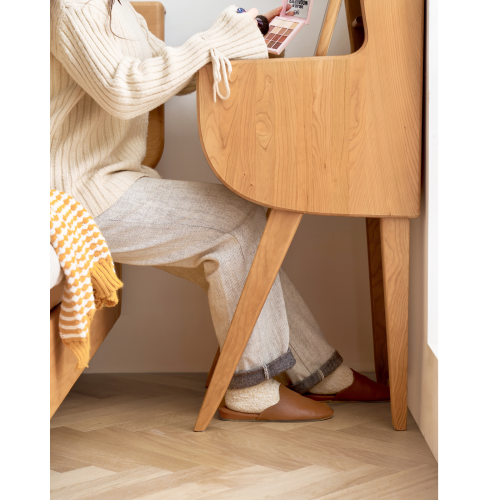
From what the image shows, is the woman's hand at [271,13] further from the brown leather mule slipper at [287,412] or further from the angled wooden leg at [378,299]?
the brown leather mule slipper at [287,412]

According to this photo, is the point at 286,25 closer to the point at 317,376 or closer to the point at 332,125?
the point at 332,125

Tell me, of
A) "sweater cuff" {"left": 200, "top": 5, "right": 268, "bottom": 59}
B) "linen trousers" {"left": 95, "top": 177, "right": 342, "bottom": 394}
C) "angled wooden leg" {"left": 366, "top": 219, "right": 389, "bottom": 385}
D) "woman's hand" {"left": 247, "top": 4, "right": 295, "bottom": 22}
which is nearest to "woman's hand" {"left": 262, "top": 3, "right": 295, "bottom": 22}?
"woman's hand" {"left": 247, "top": 4, "right": 295, "bottom": 22}

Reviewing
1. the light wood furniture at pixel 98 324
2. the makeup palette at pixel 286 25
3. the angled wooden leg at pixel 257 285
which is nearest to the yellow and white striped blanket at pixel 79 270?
the light wood furniture at pixel 98 324

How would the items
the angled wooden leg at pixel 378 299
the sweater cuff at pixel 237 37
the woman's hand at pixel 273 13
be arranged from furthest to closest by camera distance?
the angled wooden leg at pixel 378 299, the woman's hand at pixel 273 13, the sweater cuff at pixel 237 37

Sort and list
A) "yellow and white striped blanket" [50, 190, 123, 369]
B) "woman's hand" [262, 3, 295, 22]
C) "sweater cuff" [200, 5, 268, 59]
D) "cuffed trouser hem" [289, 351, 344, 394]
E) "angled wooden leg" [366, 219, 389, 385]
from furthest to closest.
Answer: "angled wooden leg" [366, 219, 389, 385] < "cuffed trouser hem" [289, 351, 344, 394] < "woman's hand" [262, 3, 295, 22] < "sweater cuff" [200, 5, 268, 59] < "yellow and white striped blanket" [50, 190, 123, 369]

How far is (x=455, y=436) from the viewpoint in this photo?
65 centimetres

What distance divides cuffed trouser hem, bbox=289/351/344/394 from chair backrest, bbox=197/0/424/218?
423mm

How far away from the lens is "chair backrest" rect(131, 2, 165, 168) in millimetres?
1492

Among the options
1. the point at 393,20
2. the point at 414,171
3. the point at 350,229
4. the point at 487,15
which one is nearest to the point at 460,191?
the point at 487,15

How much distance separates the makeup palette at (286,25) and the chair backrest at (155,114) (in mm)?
498

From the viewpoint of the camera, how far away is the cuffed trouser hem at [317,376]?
126cm

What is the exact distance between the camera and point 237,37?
104cm

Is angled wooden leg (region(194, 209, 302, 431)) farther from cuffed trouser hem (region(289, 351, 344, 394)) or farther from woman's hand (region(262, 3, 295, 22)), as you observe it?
woman's hand (region(262, 3, 295, 22))
